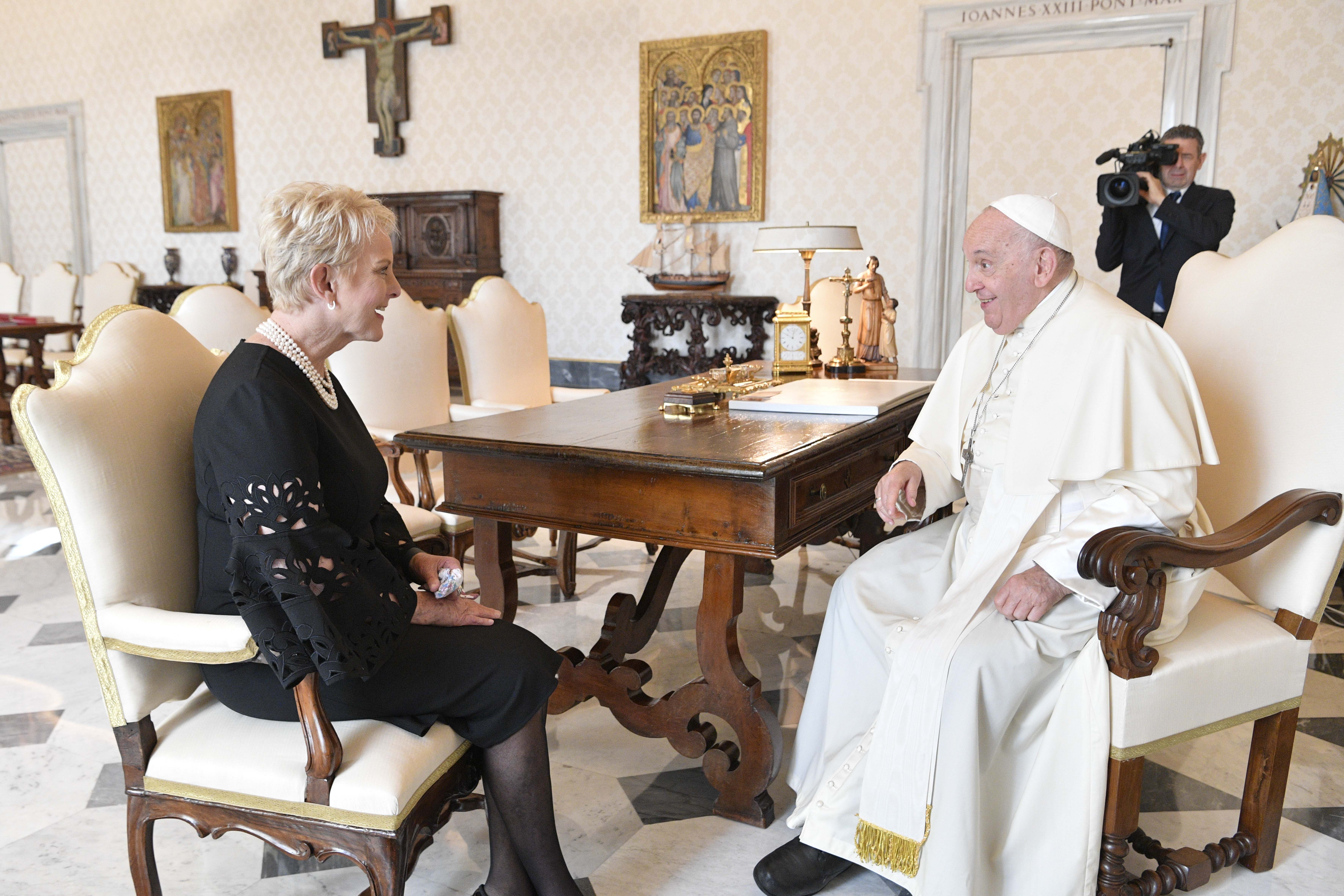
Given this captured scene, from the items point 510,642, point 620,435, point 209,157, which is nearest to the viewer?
point 510,642

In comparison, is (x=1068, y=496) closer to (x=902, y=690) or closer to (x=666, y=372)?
(x=902, y=690)

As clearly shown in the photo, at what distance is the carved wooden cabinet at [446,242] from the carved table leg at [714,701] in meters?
6.75

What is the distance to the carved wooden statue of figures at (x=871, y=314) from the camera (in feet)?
12.6

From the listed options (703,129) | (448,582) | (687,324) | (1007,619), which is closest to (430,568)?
(448,582)

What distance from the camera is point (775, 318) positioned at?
3.74 metres

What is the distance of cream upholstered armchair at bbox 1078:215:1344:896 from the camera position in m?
1.90

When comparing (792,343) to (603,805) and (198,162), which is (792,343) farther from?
(198,162)

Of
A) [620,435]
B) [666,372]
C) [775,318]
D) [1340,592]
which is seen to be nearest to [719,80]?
[666,372]

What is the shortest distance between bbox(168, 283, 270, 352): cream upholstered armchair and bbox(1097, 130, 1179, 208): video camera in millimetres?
3976

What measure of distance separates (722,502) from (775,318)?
66.1 inches

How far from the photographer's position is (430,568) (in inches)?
81.5

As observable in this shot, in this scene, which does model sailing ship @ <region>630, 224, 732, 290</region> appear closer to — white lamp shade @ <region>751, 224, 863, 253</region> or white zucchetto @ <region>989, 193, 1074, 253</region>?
white lamp shade @ <region>751, 224, 863, 253</region>

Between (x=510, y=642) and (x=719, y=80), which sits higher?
(x=719, y=80)

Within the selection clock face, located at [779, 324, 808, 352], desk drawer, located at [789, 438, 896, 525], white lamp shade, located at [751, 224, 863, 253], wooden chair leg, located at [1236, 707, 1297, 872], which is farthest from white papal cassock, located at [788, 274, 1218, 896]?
white lamp shade, located at [751, 224, 863, 253]
